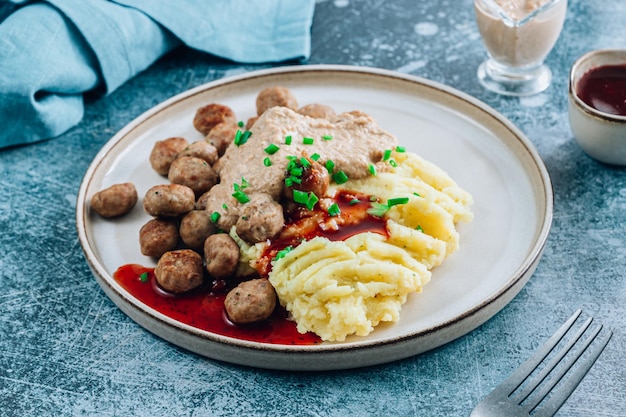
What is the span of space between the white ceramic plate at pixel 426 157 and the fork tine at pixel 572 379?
22.0 inches

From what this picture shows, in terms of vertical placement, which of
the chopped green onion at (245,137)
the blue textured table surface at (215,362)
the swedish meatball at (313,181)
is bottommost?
the blue textured table surface at (215,362)

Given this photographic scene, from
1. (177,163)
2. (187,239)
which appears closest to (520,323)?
(187,239)

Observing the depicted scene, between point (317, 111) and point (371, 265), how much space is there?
5.48 feet

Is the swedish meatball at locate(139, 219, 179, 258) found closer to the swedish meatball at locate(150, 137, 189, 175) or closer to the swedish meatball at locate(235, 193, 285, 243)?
the swedish meatball at locate(235, 193, 285, 243)

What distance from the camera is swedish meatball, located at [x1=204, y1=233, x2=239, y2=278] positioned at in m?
4.74

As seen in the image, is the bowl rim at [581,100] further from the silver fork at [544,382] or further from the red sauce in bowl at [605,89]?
the silver fork at [544,382]

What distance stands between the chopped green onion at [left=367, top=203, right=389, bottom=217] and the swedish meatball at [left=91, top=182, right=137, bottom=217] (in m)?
1.69

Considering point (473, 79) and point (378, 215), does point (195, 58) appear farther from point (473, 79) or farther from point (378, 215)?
point (378, 215)

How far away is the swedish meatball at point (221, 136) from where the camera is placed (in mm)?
5730

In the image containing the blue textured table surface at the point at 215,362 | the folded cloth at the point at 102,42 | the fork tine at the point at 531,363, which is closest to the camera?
the fork tine at the point at 531,363

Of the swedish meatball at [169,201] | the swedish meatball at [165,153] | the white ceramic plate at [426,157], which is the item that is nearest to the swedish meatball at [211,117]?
the white ceramic plate at [426,157]

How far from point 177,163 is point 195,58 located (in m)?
2.20

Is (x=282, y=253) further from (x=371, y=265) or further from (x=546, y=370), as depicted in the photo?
(x=546, y=370)

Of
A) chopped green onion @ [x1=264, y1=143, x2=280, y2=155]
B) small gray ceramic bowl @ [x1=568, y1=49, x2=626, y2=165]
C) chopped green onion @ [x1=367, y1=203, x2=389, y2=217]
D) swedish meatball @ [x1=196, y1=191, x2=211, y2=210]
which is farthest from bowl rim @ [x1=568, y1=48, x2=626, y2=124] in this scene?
swedish meatball @ [x1=196, y1=191, x2=211, y2=210]
